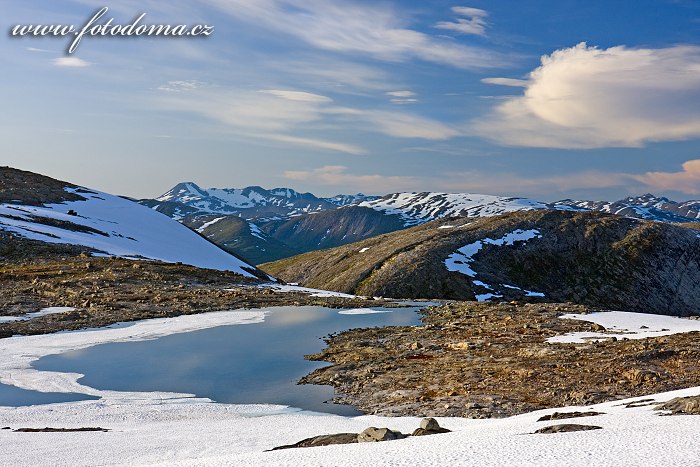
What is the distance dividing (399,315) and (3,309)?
31538 mm

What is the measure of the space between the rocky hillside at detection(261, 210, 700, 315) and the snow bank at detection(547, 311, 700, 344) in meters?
61.8

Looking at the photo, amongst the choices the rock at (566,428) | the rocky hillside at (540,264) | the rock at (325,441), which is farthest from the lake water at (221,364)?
the rocky hillside at (540,264)

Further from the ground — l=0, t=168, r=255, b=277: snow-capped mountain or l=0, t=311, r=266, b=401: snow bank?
l=0, t=168, r=255, b=277: snow-capped mountain

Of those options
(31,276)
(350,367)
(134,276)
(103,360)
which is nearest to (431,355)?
(350,367)

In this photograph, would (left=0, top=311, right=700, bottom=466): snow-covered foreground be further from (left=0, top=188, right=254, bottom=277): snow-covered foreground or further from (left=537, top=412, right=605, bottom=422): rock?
(left=0, top=188, right=254, bottom=277): snow-covered foreground

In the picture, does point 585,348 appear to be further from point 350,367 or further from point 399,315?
point 399,315

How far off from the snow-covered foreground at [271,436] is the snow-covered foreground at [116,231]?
52.5m

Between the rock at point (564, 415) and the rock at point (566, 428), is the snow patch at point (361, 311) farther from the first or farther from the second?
the rock at point (566, 428)

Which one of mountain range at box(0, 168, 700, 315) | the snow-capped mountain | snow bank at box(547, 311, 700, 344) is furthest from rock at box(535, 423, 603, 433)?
mountain range at box(0, 168, 700, 315)

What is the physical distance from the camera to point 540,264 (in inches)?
4717

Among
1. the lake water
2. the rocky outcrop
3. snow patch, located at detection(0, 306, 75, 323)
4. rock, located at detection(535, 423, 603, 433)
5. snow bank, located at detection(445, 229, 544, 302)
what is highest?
snow bank, located at detection(445, 229, 544, 302)

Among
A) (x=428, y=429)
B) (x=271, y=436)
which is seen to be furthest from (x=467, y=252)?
(x=428, y=429)

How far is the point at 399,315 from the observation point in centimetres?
4881

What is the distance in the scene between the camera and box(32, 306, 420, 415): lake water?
79.5 ft
